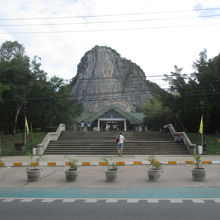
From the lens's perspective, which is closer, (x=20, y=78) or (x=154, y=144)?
(x=154, y=144)

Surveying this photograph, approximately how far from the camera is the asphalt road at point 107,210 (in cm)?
596

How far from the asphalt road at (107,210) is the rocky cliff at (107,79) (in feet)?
303

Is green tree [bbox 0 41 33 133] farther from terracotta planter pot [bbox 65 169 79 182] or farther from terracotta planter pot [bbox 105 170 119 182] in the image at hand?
terracotta planter pot [bbox 105 170 119 182]

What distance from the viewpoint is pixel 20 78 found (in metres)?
27.1

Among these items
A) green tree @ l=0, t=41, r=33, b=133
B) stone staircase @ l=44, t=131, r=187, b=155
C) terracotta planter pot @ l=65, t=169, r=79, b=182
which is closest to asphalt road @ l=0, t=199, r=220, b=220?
terracotta planter pot @ l=65, t=169, r=79, b=182

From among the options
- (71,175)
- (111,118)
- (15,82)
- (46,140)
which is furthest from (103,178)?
(111,118)

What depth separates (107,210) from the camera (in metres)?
6.51

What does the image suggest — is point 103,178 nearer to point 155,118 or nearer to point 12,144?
point 12,144

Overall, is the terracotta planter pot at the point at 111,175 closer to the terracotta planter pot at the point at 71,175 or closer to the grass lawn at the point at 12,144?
the terracotta planter pot at the point at 71,175

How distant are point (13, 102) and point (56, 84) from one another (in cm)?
712

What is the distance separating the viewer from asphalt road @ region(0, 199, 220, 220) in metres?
5.96

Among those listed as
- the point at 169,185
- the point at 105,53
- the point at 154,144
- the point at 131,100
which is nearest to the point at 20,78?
the point at 154,144

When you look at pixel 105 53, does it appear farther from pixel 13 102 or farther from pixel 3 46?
pixel 13 102

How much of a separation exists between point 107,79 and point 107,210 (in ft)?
339
